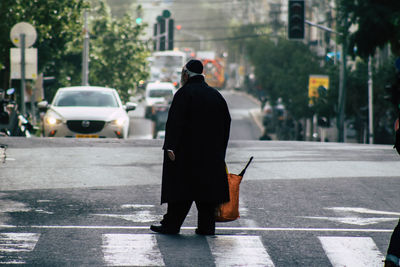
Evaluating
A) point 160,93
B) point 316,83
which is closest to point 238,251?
point 316,83

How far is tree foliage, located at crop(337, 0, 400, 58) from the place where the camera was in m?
14.6

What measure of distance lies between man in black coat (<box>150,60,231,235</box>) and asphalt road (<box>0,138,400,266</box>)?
40 cm

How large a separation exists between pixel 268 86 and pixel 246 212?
6885cm

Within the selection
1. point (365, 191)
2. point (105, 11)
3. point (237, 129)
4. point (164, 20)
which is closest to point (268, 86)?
point (237, 129)

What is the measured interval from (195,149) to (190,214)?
71.6 inches

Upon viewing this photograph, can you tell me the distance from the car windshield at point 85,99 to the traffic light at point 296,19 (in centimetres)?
924

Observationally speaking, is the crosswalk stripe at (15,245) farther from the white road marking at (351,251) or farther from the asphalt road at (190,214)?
the white road marking at (351,251)

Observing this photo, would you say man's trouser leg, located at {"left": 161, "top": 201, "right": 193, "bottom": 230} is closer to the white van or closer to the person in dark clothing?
the person in dark clothing

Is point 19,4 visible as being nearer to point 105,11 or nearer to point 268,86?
point 105,11

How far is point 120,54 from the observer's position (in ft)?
201

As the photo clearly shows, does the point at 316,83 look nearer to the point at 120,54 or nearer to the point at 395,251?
the point at 120,54

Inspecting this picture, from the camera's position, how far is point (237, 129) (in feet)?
232

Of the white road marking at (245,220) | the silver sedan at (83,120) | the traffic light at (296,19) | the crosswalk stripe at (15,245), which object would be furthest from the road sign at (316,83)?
the crosswalk stripe at (15,245)

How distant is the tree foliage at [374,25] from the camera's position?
14.6 metres
